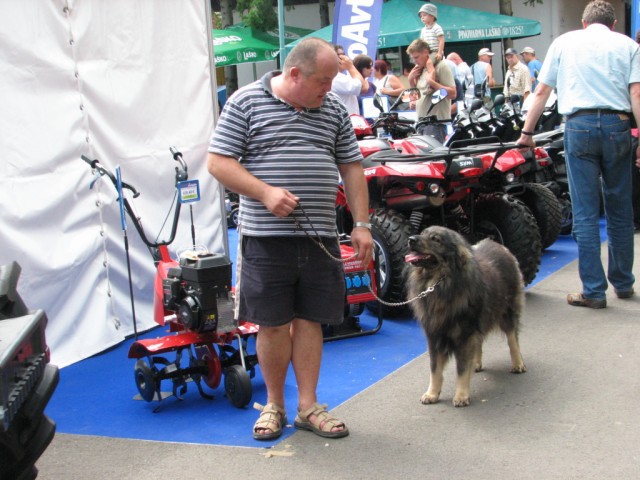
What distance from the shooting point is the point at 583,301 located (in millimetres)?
6738

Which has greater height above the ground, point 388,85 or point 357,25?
point 357,25

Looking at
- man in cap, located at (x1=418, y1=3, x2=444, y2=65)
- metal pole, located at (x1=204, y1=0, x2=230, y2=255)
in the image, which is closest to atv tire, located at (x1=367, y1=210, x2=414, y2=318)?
metal pole, located at (x1=204, y1=0, x2=230, y2=255)

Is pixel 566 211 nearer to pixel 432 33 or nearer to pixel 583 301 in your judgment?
pixel 583 301

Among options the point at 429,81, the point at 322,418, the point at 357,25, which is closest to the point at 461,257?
the point at 322,418

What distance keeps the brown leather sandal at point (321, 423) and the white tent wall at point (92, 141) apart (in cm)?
231

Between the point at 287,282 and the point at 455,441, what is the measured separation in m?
1.16

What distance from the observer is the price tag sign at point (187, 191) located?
592cm

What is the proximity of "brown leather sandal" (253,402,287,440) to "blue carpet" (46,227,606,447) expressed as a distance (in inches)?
2.1

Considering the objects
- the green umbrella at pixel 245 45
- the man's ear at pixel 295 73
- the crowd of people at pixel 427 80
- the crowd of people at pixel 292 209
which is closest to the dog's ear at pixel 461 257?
the crowd of people at pixel 292 209

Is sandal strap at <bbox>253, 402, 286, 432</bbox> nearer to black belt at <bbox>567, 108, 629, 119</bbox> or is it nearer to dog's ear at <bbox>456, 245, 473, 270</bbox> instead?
dog's ear at <bbox>456, 245, 473, 270</bbox>

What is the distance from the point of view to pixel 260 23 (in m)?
23.4

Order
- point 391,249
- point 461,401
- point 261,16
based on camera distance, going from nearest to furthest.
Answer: point 461,401 < point 391,249 < point 261,16

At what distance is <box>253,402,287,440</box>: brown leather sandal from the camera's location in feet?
14.5

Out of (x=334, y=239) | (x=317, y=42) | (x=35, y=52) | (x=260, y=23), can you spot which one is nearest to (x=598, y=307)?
(x=334, y=239)
